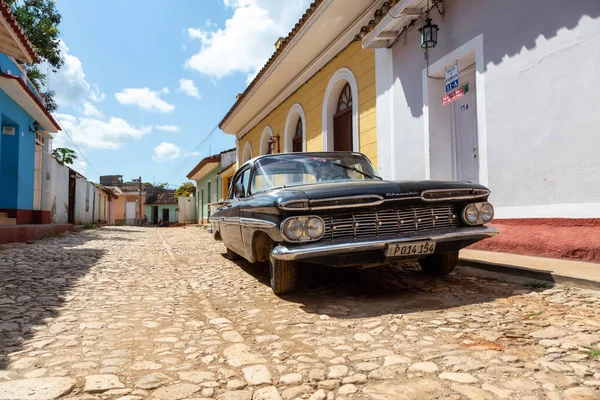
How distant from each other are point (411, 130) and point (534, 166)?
2376 mm

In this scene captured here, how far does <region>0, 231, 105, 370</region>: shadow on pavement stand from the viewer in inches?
96.6

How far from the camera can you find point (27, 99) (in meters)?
9.70

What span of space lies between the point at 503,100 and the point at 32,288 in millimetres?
5516

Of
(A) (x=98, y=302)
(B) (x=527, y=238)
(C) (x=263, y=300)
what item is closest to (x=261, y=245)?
(C) (x=263, y=300)

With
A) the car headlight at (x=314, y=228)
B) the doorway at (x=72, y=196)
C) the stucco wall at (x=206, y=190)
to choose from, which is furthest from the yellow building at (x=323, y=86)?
the stucco wall at (x=206, y=190)

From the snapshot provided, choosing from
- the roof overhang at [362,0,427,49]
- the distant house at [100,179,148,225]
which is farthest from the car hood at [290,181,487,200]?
the distant house at [100,179,148,225]

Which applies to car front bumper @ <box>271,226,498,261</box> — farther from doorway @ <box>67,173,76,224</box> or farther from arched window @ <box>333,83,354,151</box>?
doorway @ <box>67,173,76,224</box>

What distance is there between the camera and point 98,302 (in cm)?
340

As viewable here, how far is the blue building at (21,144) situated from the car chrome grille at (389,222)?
743 centimetres

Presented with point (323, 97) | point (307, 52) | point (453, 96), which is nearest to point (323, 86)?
point (323, 97)

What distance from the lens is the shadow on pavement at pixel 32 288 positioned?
8.05 ft

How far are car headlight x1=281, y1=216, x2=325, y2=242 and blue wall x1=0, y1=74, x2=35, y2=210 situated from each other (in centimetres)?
950

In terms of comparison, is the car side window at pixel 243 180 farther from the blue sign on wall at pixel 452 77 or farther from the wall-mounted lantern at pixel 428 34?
the wall-mounted lantern at pixel 428 34

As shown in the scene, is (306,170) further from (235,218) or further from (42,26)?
(42,26)
